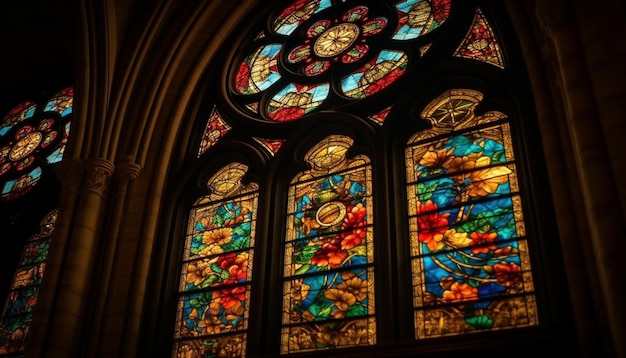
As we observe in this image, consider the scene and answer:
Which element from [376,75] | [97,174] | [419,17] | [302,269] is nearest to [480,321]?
[302,269]

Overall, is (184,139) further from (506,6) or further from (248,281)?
(506,6)

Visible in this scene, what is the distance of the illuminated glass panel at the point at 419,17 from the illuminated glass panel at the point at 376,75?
1.00ft

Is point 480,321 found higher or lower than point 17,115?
lower

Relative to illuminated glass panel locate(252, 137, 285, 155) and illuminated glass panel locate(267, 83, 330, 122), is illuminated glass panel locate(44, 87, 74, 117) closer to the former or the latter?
illuminated glass panel locate(267, 83, 330, 122)

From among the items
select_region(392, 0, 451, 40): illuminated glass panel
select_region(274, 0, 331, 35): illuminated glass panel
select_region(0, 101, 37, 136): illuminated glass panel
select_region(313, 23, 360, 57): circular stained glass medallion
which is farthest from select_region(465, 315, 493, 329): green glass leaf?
select_region(0, 101, 37, 136): illuminated glass panel

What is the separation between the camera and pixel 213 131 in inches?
335

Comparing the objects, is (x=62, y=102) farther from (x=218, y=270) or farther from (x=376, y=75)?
(x=376, y=75)

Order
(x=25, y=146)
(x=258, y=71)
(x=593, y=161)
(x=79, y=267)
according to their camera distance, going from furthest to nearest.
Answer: (x=25, y=146) < (x=258, y=71) < (x=79, y=267) < (x=593, y=161)

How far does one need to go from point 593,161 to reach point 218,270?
401 cm

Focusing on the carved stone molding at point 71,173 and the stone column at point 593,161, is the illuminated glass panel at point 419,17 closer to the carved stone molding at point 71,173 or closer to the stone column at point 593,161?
the stone column at point 593,161

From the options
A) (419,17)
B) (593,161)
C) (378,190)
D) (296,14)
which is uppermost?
(296,14)

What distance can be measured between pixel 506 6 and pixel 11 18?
7492 millimetres

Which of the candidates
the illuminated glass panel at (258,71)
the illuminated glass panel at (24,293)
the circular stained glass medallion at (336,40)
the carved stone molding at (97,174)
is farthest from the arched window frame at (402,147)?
the illuminated glass panel at (24,293)

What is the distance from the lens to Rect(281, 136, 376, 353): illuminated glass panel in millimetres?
6137
